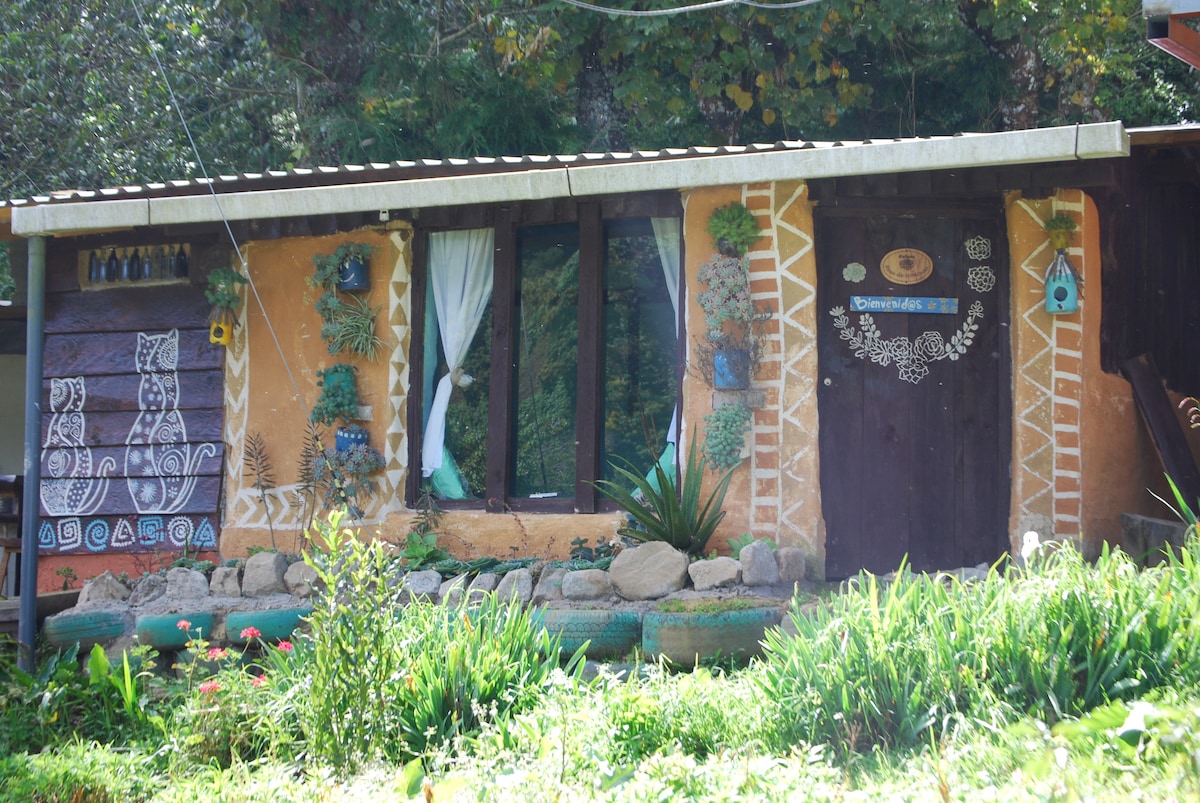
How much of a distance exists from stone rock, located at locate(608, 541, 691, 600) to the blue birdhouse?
258cm

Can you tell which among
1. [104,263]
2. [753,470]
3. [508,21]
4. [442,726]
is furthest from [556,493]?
[508,21]

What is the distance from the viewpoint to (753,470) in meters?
7.05

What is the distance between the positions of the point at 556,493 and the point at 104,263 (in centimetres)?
372

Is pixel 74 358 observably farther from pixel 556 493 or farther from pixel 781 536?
pixel 781 536

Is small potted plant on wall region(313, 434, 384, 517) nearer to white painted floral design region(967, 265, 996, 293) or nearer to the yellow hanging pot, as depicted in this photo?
the yellow hanging pot

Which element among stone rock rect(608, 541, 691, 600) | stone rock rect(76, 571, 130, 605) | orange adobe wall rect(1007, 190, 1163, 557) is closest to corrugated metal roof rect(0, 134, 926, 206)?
orange adobe wall rect(1007, 190, 1163, 557)

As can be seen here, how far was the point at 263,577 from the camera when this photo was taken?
23.5 feet

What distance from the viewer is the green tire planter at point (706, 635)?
5.79 metres

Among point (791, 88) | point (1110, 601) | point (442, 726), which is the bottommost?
point (442, 726)

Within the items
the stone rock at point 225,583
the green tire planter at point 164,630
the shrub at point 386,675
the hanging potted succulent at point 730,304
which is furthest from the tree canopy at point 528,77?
the shrub at point 386,675

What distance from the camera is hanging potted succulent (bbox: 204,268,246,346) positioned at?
8117mm

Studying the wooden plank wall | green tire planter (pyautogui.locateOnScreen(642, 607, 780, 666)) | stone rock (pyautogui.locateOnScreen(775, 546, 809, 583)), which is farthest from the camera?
the wooden plank wall

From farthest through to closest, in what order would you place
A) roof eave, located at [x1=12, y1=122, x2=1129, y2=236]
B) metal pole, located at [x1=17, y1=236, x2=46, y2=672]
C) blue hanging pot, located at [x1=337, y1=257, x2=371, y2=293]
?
1. blue hanging pot, located at [x1=337, y1=257, x2=371, y2=293]
2. metal pole, located at [x1=17, y1=236, x2=46, y2=672]
3. roof eave, located at [x1=12, y1=122, x2=1129, y2=236]

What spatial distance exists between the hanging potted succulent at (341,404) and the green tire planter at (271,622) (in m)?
1.37
